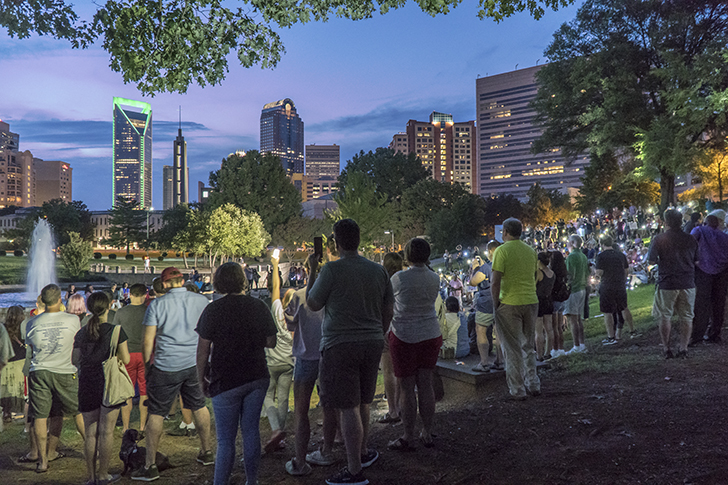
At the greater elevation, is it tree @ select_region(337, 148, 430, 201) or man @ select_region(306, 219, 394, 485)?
tree @ select_region(337, 148, 430, 201)

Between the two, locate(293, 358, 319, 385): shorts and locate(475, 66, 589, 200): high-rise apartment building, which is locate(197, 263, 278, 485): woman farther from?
locate(475, 66, 589, 200): high-rise apartment building

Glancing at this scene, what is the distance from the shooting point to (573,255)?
307 inches

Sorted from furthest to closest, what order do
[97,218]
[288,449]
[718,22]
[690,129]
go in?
[97,218], [718,22], [690,129], [288,449]

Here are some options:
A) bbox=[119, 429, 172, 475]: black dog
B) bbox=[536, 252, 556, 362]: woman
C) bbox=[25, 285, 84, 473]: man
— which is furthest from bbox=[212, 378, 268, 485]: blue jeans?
bbox=[536, 252, 556, 362]: woman

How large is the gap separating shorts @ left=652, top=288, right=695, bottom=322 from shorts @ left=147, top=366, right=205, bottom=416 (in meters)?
5.44

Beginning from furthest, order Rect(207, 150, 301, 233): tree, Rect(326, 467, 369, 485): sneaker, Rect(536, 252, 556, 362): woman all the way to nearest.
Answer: Rect(207, 150, 301, 233): tree
Rect(536, 252, 556, 362): woman
Rect(326, 467, 369, 485): sneaker

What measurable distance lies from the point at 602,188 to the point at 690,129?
23.8 m

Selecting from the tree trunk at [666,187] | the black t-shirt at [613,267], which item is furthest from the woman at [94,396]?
the tree trunk at [666,187]

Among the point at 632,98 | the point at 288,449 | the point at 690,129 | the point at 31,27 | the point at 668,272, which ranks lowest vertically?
the point at 288,449

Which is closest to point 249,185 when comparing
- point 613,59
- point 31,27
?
point 613,59

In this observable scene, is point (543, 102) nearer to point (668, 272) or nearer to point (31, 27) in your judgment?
point (668, 272)

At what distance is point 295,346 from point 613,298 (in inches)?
217

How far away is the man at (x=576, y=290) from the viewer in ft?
24.7

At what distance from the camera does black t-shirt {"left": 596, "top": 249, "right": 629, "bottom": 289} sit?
758 centimetres
